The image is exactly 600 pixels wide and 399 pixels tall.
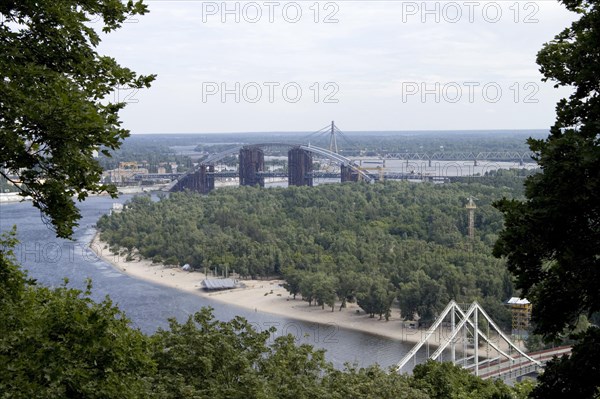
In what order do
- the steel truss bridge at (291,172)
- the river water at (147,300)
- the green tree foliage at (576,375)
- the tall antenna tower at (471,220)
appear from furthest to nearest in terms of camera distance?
the steel truss bridge at (291,172), the tall antenna tower at (471,220), the river water at (147,300), the green tree foliage at (576,375)

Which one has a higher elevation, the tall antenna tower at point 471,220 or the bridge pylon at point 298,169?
the bridge pylon at point 298,169

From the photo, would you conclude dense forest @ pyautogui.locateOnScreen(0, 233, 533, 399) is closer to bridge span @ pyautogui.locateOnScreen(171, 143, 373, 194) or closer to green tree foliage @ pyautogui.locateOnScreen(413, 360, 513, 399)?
green tree foliage @ pyautogui.locateOnScreen(413, 360, 513, 399)

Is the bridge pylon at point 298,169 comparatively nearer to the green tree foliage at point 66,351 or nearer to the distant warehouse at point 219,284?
the distant warehouse at point 219,284

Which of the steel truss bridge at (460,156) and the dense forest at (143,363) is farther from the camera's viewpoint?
the steel truss bridge at (460,156)

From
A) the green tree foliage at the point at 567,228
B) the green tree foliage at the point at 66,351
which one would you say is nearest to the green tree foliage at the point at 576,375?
the green tree foliage at the point at 567,228

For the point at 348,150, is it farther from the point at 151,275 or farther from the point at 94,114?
the point at 94,114

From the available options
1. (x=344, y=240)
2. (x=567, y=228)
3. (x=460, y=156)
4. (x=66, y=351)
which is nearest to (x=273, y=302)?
(x=344, y=240)
